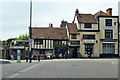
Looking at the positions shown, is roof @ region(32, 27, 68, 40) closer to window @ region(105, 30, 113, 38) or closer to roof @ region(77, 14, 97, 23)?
A: roof @ region(77, 14, 97, 23)

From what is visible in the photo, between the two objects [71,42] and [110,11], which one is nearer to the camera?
[71,42]

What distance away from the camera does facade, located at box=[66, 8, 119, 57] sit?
50.4 m

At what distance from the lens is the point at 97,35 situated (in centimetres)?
5094

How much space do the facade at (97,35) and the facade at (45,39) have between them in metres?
2.23

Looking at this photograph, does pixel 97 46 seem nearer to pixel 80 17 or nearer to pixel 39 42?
pixel 80 17

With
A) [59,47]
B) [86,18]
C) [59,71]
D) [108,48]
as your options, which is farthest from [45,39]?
[59,71]

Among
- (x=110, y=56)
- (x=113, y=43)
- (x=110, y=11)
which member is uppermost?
(x=110, y=11)

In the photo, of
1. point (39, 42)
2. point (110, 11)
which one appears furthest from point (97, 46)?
point (39, 42)

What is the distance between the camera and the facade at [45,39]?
48766mm

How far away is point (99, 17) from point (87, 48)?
26.1ft

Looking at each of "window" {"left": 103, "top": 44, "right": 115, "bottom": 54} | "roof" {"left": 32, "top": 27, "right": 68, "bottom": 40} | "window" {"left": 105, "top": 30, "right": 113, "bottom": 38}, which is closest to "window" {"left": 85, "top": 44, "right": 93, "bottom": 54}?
"window" {"left": 103, "top": 44, "right": 115, "bottom": 54}

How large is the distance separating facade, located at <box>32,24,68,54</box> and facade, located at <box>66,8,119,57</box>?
7.31 feet

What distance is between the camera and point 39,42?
48.8 meters

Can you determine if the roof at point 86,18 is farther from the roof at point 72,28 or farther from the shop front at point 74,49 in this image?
the shop front at point 74,49
